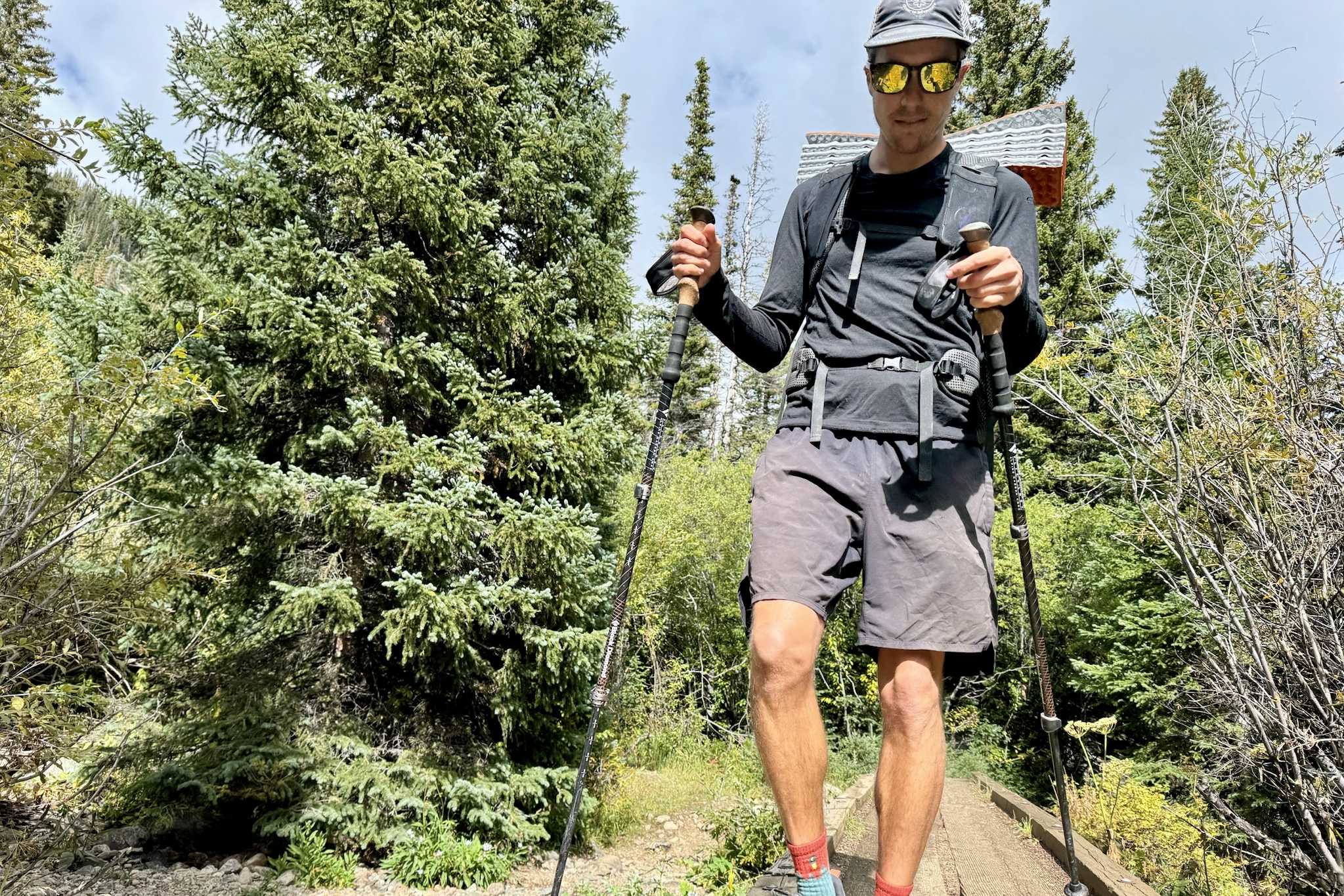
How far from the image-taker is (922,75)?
2.16 m

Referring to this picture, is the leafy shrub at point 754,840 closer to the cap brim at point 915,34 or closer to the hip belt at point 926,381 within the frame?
the hip belt at point 926,381

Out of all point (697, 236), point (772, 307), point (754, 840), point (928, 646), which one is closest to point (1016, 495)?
point (928, 646)

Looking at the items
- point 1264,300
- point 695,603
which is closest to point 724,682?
point 695,603

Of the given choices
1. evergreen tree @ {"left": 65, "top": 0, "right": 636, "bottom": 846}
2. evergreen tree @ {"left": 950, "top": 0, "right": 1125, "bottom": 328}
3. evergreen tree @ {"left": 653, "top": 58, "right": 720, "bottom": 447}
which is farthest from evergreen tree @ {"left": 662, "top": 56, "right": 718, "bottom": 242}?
evergreen tree @ {"left": 65, "top": 0, "right": 636, "bottom": 846}

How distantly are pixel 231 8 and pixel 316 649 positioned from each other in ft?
17.0

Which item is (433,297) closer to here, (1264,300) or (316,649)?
(316,649)

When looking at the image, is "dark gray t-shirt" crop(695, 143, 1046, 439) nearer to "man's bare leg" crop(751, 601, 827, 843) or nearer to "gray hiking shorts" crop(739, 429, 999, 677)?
"gray hiking shorts" crop(739, 429, 999, 677)

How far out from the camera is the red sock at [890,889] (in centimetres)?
191

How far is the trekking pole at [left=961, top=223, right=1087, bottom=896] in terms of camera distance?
2066mm

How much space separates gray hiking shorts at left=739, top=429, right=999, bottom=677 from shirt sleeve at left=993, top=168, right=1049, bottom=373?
328 millimetres

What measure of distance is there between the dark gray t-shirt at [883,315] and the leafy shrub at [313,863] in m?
4.98

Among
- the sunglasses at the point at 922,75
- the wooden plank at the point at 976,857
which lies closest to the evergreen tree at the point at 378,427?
the wooden plank at the point at 976,857

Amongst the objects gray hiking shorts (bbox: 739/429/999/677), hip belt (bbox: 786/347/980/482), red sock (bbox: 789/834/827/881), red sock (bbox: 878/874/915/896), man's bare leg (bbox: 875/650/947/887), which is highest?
hip belt (bbox: 786/347/980/482)

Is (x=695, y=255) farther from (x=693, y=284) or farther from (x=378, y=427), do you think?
(x=378, y=427)
